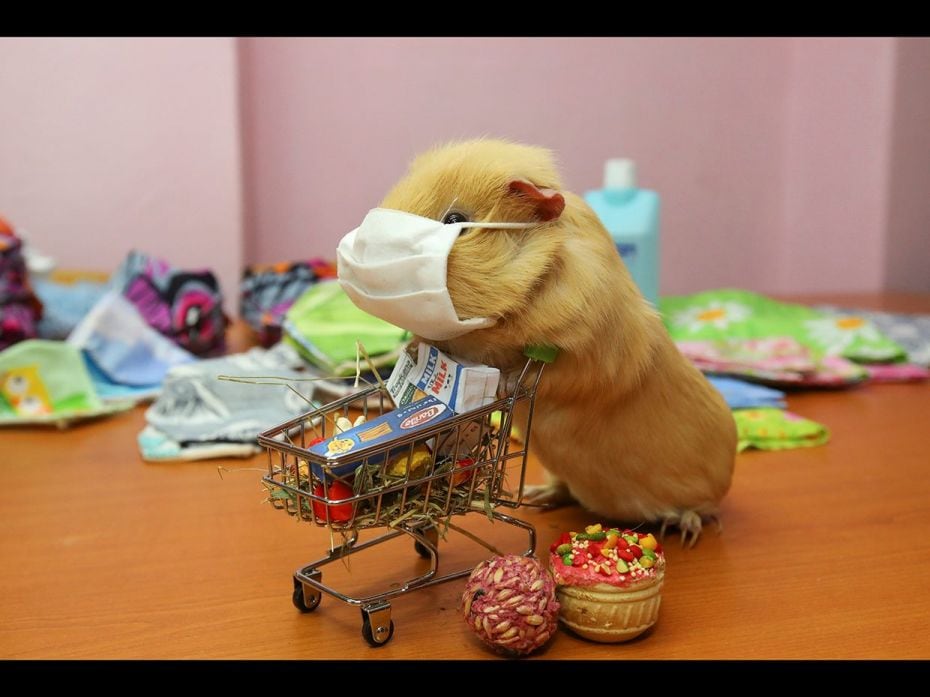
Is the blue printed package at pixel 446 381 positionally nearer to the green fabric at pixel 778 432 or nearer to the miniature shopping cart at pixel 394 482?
the miniature shopping cart at pixel 394 482

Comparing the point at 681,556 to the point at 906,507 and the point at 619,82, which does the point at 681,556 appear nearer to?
the point at 906,507

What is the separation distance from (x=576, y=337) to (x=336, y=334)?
895 mm

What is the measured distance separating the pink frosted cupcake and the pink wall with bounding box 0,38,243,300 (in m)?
1.81

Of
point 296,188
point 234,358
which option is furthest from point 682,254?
point 234,358

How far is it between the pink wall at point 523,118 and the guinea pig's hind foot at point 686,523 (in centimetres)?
163

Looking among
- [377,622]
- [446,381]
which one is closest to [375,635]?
[377,622]

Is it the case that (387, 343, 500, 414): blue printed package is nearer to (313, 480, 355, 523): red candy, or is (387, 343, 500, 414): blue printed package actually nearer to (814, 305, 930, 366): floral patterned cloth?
(313, 480, 355, 523): red candy

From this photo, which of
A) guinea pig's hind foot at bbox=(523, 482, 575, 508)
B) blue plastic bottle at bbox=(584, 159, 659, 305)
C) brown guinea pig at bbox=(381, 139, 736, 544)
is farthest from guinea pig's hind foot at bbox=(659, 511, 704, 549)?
blue plastic bottle at bbox=(584, 159, 659, 305)

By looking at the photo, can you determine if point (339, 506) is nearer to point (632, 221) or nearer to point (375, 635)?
point (375, 635)

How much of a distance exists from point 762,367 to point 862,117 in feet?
3.53

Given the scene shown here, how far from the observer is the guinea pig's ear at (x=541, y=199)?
84cm

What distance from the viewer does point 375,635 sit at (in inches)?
32.3

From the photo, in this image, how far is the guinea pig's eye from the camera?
0.85 m

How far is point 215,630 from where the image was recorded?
0.86m
